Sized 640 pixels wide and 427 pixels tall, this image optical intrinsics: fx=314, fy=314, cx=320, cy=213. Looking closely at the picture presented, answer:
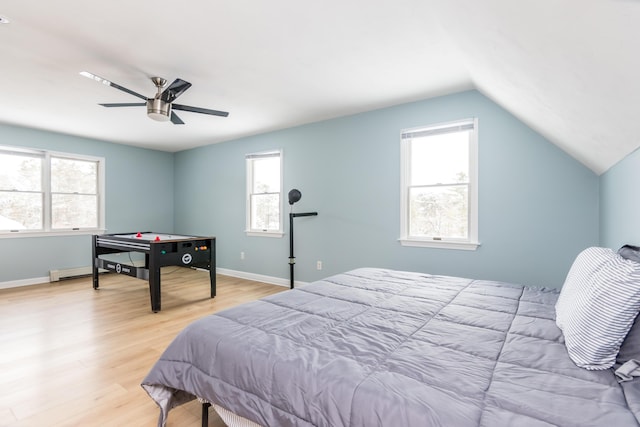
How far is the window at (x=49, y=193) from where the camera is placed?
15.8ft

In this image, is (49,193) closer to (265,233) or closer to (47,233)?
(47,233)

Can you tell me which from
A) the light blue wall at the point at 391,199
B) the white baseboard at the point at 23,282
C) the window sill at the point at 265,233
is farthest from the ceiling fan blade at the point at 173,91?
the white baseboard at the point at 23,282

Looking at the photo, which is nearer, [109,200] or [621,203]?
[621,203]

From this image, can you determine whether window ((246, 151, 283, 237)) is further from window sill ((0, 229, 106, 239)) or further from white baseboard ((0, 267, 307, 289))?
window sill ((0, 229, 106, 239))

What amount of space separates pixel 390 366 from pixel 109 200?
6266 millimetres

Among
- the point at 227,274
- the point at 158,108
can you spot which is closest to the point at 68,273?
the point at 227,274

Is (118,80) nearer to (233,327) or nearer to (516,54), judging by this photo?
(233,327)

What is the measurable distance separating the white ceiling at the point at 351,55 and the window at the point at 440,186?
1.53 feet

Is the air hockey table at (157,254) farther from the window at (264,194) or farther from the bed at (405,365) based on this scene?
the bed at (405,365)

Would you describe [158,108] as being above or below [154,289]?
above

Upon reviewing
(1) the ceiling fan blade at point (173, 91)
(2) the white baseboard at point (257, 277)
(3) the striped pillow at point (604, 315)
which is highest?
(1) the ceiling fan blade at point (173, 91)

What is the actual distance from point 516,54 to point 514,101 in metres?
0.98

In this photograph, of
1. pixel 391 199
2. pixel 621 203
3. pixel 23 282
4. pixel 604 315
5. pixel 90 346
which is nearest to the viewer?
pixel 604 315

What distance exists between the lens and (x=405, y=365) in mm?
1165
